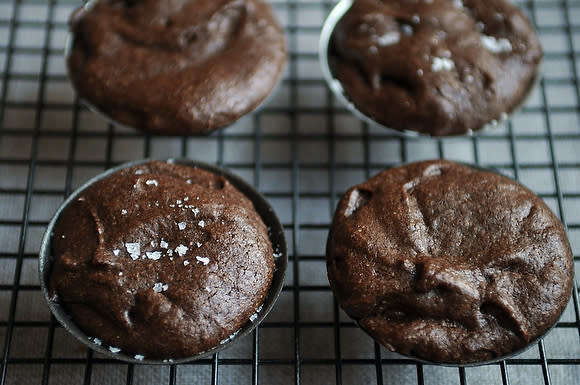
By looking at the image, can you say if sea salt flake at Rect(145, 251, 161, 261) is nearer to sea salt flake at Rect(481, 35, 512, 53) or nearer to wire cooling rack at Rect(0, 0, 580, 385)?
wire cooling rack at Rect(0, 0, 580, 385)

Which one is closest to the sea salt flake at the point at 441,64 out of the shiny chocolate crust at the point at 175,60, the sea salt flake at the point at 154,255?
the shiny chocolate crust at the point at 175,60

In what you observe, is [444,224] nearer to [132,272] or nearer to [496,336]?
[496,336]

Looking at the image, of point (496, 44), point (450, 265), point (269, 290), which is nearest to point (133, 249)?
point (269, 290)

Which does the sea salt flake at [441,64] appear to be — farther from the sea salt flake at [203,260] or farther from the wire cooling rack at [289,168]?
the sea salt flake at [203,260]

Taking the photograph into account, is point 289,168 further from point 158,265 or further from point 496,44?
point 496,44

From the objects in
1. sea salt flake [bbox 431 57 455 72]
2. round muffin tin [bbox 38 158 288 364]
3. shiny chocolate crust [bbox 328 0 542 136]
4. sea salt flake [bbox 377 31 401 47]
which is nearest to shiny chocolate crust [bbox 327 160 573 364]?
round muffin tin [bbox 38 158 288 364]
